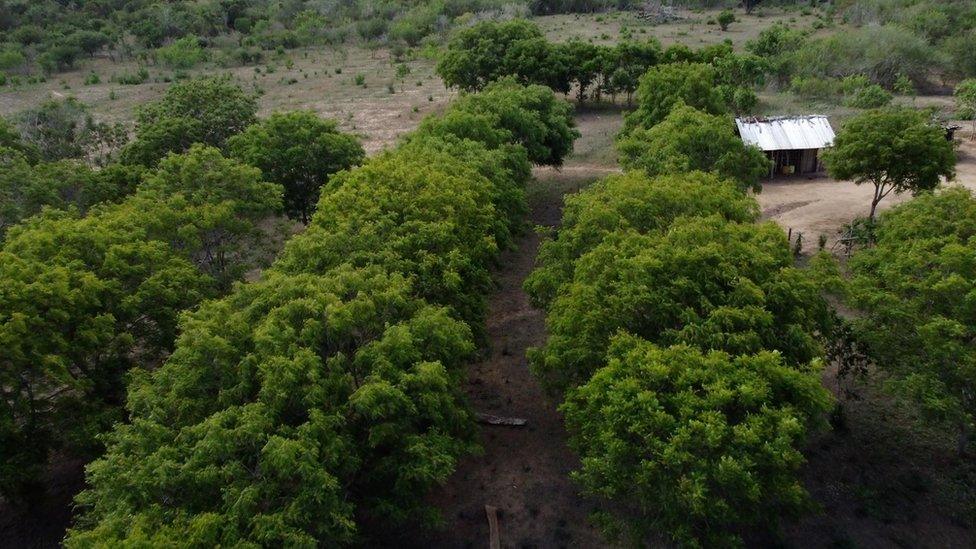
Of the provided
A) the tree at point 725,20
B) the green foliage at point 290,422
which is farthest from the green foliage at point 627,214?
the tree at point 725,20

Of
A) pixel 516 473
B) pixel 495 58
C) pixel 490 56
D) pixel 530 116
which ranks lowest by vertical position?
pixel 516 473

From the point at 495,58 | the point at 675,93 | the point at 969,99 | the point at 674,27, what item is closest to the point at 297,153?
the point at 675,93

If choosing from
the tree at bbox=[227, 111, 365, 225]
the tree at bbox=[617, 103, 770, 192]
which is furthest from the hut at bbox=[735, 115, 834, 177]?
the tree at bbox=[227, 111, 365, 225]

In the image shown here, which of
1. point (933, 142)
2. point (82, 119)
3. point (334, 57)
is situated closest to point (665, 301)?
point (933, 142)

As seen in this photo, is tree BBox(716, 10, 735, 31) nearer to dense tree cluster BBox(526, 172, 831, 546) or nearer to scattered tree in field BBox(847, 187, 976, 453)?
scattered tree in field BBox(847, 187, 976, 453)

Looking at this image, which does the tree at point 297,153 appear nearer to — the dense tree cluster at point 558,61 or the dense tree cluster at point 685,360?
the dense tree cluster at point 685,360

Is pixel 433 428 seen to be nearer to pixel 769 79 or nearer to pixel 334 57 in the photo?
pixel 769 79

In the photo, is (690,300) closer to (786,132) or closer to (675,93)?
(675,93)
